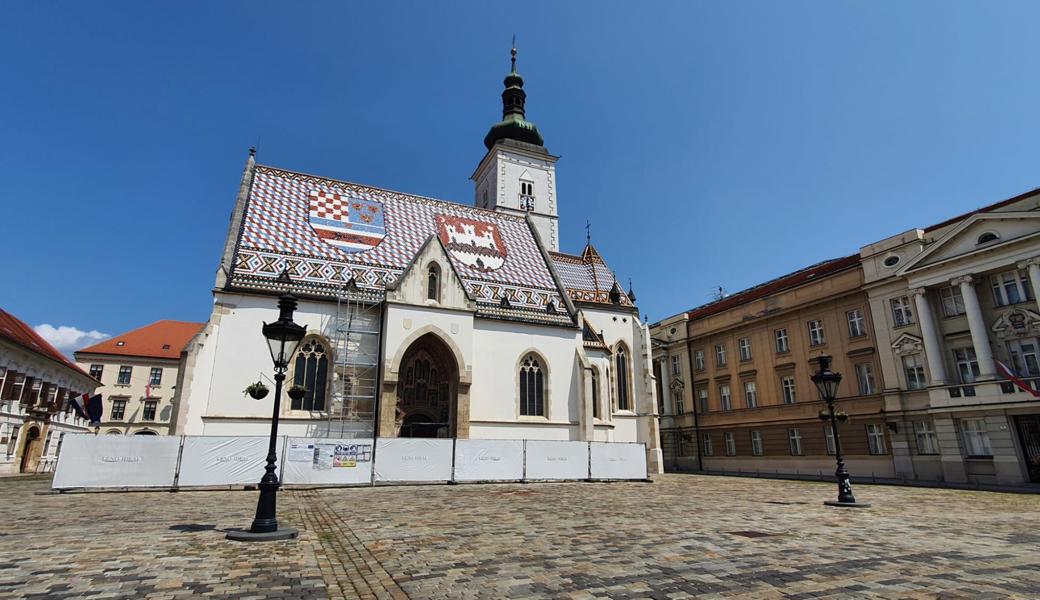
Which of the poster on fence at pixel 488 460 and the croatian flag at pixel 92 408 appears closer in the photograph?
the poster on fence at pixel 488 460

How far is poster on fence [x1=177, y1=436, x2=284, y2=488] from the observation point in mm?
17609

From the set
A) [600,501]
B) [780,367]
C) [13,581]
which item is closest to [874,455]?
[780,367]

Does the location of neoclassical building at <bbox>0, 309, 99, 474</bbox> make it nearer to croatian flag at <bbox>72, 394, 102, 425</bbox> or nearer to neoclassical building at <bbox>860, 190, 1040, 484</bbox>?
croatian flag at <bbox>72, 394, 102, 425</bbox>

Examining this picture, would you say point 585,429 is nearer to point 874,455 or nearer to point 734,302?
point 874,455

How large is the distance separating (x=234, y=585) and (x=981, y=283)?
30.5 meters

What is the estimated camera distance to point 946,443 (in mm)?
24516

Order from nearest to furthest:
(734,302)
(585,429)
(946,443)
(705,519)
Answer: (705,519)
(946,443)
(585,429)
(734,302)

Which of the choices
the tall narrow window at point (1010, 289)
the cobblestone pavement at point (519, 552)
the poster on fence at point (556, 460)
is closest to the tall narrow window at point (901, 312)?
the tall narrow window at point (1010, 289)

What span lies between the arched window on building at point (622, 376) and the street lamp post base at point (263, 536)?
80.1ft

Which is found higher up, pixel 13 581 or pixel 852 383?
pixel 852 383

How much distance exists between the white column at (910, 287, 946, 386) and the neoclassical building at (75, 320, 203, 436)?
53270 mm

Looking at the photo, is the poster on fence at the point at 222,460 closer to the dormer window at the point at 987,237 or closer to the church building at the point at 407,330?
the church building at the point at 407,330

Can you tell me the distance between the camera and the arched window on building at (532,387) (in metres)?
26.6

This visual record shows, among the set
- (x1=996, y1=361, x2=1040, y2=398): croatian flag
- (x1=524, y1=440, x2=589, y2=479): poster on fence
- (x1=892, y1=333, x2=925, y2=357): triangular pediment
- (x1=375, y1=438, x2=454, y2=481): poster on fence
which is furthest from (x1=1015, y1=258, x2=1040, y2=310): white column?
(x1=375, y1=438, x2=454, y2=481): poster on fence
